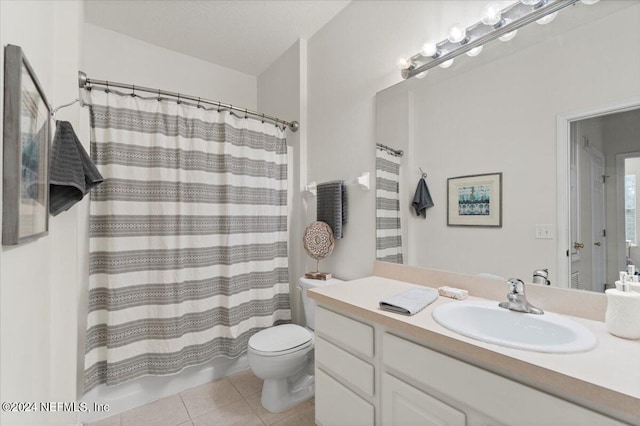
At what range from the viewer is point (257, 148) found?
7.31ft

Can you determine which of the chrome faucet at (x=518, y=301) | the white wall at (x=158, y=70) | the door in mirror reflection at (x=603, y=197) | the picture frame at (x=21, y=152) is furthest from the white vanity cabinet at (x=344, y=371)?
the white wall at (x=158, y=70)

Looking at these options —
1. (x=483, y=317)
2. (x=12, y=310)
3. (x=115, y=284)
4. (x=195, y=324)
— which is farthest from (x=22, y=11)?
(x=483, y=317)

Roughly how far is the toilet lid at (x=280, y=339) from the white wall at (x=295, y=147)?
52 cm

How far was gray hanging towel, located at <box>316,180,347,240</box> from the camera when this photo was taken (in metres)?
2.03

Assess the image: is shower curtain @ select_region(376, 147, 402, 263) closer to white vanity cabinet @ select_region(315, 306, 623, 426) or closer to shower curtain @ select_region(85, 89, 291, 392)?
white vanity cabinet @ select_region(315, 306, 623, 426)

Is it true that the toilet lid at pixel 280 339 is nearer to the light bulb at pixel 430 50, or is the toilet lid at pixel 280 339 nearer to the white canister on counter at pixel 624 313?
the white canister on counter at pixel 624 313

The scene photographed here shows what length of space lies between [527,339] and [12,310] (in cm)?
164

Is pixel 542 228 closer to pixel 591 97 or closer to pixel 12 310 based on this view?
pixel 591 97

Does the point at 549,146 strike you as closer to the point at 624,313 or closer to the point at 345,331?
the point at 624,313

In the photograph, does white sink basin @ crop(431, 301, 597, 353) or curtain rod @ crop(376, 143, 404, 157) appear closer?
white sink basin @ crop(431, 301, 597, 353)

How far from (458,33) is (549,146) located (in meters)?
0.69

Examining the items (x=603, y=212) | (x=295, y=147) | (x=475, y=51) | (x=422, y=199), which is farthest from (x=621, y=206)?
(x=295, y=147)

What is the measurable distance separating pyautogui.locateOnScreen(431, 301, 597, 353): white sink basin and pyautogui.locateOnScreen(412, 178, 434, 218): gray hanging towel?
0.54 meters

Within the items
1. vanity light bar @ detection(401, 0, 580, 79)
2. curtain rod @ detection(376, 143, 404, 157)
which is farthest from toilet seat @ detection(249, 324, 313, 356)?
vanity light bar @ detection(401, 0, 580, 79)
